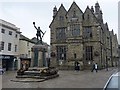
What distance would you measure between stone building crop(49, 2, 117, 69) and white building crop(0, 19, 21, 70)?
29.8ft

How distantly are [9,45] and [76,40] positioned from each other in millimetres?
14467

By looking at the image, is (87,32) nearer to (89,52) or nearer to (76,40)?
(76,40)

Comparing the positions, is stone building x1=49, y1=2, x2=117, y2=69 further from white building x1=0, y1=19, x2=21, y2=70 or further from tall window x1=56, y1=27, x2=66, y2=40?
white building x1=0, y1=19, x2=21, y2=70

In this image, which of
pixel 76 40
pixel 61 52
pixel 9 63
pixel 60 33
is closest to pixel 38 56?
pixel 76 40

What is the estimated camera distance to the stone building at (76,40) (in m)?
43.6

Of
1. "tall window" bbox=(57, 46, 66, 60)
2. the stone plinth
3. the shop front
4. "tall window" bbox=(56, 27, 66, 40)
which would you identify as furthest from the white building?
the stone plinth

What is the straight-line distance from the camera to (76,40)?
144 ft

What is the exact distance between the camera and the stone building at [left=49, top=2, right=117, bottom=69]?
1715 inches

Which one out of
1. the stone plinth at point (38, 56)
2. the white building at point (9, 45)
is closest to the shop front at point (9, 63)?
the white building at point (9, 45)

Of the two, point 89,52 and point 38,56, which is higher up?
point 89,52

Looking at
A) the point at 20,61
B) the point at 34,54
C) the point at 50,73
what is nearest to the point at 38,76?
the point at 50,73

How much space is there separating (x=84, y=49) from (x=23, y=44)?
17.3 metres

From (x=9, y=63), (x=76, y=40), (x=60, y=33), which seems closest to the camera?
(x=76, y=40)

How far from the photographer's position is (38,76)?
21.7 m
